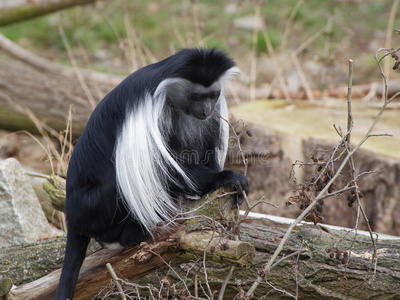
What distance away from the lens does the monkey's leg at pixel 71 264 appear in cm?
226

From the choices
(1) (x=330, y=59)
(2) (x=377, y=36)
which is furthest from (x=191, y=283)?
(2) (x=377, y=36)

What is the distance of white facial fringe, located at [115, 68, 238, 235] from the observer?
A: 92.1 inches

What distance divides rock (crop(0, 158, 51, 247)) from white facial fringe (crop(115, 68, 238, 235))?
43.9 inches

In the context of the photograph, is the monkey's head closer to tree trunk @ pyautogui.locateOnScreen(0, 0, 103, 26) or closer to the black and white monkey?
the black and white monkey

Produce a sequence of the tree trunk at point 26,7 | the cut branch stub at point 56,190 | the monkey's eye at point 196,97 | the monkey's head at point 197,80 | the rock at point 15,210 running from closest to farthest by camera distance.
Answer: the monkey's head at point 197,80 → the monkey's eye at point 196,97 → the cut branch stub at point 56,190 → the rock at point 15,210 → the tree trunk at point 26,7

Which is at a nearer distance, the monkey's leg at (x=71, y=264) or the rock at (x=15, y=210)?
the monkey's leg at (x=71, y=264)

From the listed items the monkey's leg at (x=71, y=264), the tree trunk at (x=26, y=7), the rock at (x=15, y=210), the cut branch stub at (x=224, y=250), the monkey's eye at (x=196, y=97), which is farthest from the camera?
the tree trunk at (x=26, y=7)

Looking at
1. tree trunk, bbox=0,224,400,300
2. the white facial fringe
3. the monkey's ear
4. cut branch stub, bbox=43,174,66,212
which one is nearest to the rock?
cut branch stub, bbox=43,174,66,212

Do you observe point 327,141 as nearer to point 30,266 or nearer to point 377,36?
point 30,266

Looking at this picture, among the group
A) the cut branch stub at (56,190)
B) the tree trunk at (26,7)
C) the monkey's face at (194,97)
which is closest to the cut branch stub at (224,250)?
the monkey's face at (194,97)

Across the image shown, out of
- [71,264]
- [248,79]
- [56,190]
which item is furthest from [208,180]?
[248,79]

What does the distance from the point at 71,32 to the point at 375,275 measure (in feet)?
19.3

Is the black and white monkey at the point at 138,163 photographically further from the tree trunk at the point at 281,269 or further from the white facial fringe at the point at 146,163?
the tree trunk at the point at 281,269

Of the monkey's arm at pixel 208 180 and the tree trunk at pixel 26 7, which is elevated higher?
the tree trunk at pixel 26 7
